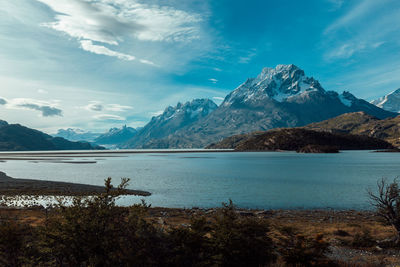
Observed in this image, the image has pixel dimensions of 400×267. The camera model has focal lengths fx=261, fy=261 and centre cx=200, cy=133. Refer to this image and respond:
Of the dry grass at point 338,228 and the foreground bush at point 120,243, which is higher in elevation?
the foreground bush at point 120,243

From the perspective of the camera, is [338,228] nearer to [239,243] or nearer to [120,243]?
[239,243]

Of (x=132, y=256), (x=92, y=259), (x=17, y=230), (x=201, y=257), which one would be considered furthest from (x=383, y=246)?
(x=17, y=230)

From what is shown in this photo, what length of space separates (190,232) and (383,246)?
64.2ft

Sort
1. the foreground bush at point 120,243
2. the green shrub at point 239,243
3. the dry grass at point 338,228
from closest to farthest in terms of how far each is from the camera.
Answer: the foreground bush at point 120,243 → the green shrub at point 239,243 → the dry grass at point 338,228

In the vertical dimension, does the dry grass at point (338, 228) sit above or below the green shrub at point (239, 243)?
below

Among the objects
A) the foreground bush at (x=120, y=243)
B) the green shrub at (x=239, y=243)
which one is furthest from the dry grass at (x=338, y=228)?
the foreground bush at (x=120, y=243)

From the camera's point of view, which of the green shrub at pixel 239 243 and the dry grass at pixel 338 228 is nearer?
the green shrub at pixel 239 243

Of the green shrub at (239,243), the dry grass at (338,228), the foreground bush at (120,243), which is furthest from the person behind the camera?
the dry grass at (338,228)

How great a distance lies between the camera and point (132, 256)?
13562 millimetres

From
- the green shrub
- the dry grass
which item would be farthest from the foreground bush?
the dry grass

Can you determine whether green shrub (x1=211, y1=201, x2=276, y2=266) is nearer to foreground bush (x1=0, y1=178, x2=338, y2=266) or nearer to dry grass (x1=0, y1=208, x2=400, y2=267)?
foreground bush (x1=0, y1=178, x2=338, y2=266)

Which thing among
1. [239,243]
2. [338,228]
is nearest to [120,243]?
[239,243]

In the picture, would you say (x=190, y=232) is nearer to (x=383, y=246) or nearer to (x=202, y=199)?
(x=383, y=246)

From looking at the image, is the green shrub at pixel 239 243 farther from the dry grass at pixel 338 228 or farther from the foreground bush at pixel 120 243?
the dry grass at pixel 338 228
